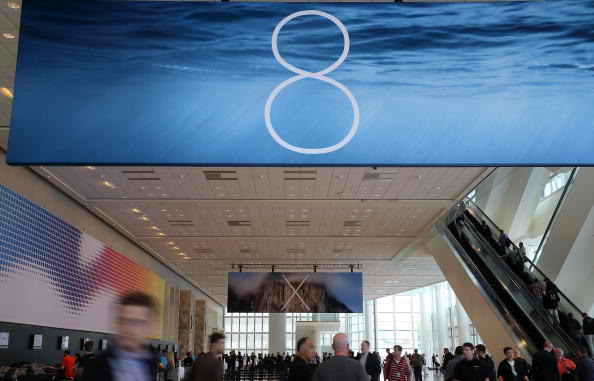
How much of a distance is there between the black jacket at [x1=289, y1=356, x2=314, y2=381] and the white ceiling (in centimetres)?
665

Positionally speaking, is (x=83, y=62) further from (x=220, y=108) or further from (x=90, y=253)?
(x=90, y=253)

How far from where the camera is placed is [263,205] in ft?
68.2

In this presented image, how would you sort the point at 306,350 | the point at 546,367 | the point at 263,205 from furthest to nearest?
1. the point at 263,205
2. the point at 546,367
3. the point at 306,350

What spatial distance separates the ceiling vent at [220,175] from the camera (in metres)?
16.7

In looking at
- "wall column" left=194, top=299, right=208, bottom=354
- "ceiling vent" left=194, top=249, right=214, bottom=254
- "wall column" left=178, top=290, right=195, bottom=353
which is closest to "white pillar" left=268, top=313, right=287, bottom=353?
"wall column" left=194, top=299, right=208, bottom=354

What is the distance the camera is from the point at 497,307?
687 inches

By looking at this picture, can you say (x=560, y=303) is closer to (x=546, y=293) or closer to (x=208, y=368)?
(x=546, y=293)

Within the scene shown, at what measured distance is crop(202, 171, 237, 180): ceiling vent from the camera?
54.8 ft

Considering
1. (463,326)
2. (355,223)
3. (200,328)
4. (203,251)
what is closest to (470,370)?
(355,223)

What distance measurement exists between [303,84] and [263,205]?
16.8 m

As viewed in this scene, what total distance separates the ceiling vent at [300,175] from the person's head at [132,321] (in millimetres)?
14179

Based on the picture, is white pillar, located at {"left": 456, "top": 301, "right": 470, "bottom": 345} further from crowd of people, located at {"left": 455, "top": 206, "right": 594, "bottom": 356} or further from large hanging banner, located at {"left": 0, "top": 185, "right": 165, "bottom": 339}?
large hanging banner, located at {"left": 0, "top": 185, "right": 165, "bottom": 339}

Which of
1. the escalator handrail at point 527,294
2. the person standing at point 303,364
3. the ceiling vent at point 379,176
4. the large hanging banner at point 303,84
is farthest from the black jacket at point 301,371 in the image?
the ceiling vent at point 379,176

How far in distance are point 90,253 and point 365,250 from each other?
14.5 meters
